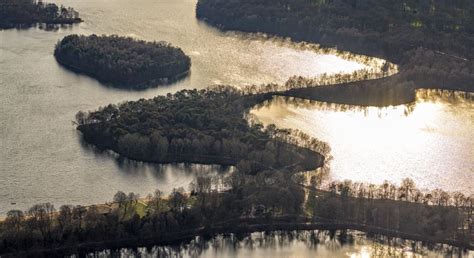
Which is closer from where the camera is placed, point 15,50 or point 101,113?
point 101,113

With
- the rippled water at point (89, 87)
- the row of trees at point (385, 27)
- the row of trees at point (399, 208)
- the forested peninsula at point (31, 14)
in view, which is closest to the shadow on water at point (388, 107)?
the row of trees at point (385, 27)

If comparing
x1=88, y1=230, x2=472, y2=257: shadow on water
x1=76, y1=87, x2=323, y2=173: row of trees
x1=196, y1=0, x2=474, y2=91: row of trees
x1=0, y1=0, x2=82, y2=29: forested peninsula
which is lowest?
x1=88, y1=230, x2=472, y2=257: shadow on water

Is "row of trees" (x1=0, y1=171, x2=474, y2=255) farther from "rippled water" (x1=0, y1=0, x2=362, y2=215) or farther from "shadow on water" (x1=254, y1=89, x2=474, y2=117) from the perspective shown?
"shadow on water" (x1=254, y1=89, x2=474, y2=117)

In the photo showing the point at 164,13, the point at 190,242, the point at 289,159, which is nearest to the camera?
the point at 190,242

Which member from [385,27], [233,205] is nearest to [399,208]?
[233,205]

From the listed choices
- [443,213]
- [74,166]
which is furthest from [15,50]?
[443,213]

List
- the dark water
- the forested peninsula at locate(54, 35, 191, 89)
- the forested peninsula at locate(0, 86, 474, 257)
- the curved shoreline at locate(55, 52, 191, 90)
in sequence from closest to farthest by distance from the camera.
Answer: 1. the forested peninsula at locate(0, 86, 474, 257)
2. the dark water
3. the curved shoreline at locate(55, 52, 191, 90)
4. the forested peninsula at locate(54, 35, 191, 89)

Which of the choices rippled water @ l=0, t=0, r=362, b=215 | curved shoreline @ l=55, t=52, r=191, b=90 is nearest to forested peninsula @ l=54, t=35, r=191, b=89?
curved shoreline @ l=55, t=52, r=191, b=90

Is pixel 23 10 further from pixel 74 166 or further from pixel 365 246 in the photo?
pixel 365 246
